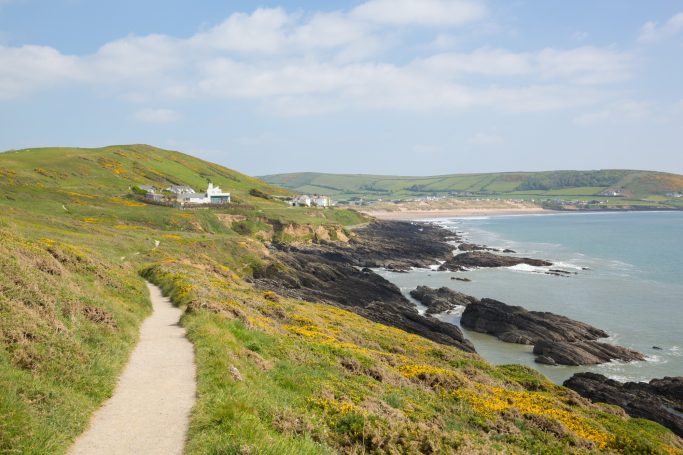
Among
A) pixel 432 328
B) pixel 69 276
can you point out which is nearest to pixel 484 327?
pixel 432 328

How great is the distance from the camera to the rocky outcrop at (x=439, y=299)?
190 ft

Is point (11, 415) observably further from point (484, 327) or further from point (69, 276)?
point (484, 327)

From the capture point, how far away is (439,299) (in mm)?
60281

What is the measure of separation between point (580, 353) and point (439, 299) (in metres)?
21.6

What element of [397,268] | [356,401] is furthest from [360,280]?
[356,401]

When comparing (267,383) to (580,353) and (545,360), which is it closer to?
(545,360)

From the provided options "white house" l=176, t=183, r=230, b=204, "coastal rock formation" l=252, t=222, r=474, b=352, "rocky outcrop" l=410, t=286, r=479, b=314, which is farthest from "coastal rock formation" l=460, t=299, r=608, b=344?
"white house" l=176, t=183, r=230, b=204

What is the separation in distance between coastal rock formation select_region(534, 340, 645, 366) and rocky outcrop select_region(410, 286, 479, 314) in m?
15.8

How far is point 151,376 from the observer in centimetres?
1403

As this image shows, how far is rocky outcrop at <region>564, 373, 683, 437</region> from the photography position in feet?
90.5

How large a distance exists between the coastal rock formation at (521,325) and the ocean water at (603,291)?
4.14 feet

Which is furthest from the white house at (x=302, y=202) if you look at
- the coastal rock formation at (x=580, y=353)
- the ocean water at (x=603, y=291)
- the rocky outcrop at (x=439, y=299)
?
the coastal rock formation at (x=580, y=353)

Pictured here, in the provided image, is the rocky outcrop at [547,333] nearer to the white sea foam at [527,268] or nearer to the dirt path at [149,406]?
the dirt path at [149,406]

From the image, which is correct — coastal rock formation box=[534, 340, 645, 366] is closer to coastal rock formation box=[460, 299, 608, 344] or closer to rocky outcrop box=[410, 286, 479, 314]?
coastal rock formation box=[460, 299, 608, 344]
